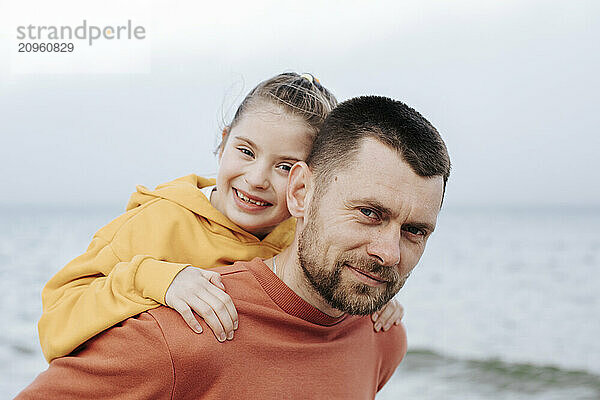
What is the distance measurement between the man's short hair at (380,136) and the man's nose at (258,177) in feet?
1.06

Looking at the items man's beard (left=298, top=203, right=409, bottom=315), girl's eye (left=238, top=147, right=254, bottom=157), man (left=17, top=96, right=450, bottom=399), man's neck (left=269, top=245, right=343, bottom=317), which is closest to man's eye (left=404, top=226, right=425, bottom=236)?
man (left=17, top=96, right=450, bottom=399)

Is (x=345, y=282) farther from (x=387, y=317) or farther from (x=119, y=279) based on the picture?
(x=119, y=279)

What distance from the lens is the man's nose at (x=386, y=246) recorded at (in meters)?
1.73

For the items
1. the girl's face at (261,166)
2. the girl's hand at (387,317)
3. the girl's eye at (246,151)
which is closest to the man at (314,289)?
the girl's hand at (387,317)

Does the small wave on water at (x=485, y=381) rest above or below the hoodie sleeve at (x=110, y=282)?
below

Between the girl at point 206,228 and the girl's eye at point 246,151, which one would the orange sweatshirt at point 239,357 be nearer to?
the girl at point 206,228

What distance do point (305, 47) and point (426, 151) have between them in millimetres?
16554

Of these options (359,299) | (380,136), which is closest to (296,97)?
(380,136)

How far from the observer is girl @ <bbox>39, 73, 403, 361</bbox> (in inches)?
69.6

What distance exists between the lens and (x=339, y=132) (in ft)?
6.29

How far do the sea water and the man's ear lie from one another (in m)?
6.09

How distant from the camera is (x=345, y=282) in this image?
5.84ft

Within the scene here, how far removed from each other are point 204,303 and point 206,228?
2.10ft

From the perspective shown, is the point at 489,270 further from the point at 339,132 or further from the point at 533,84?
the point at 339,132
